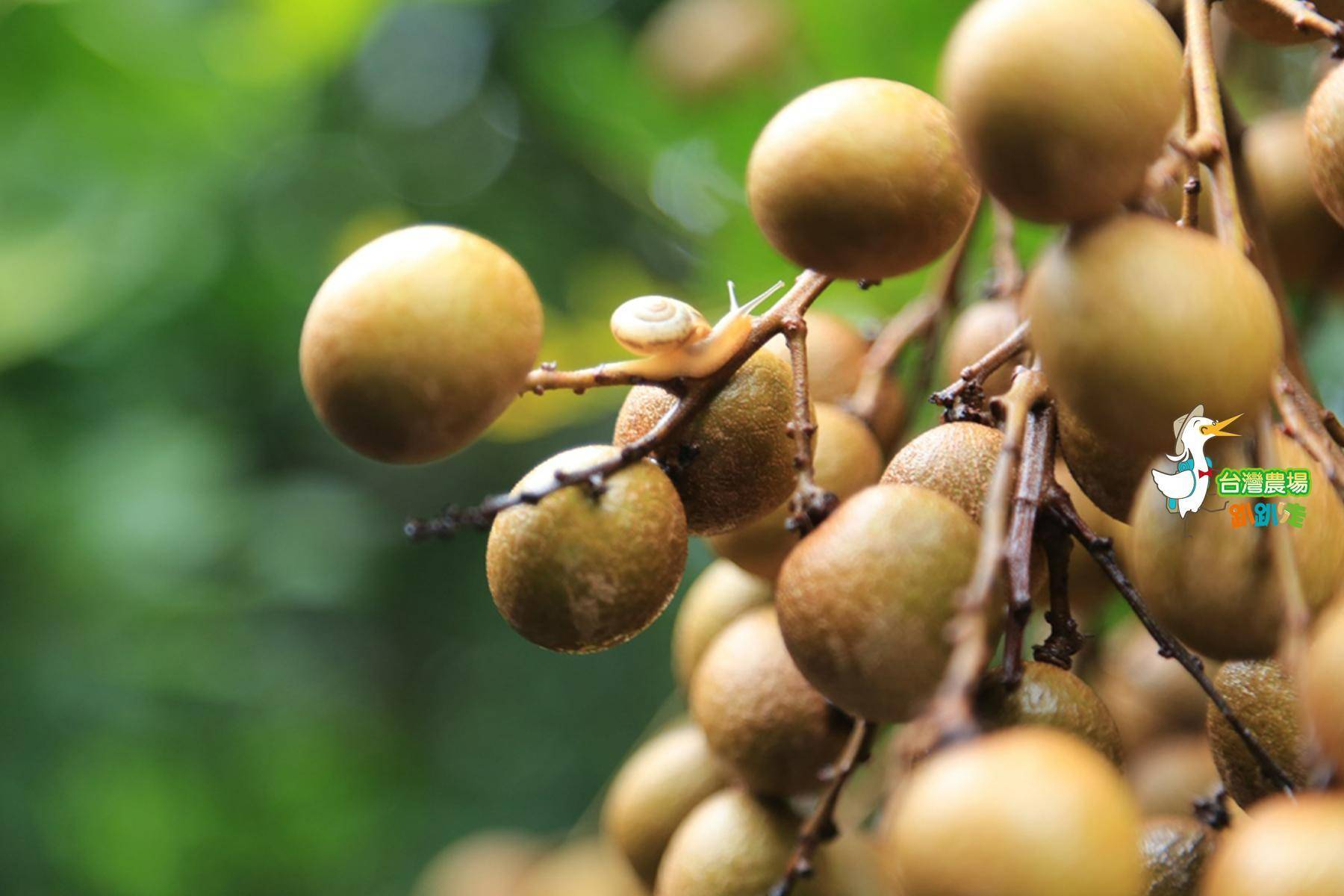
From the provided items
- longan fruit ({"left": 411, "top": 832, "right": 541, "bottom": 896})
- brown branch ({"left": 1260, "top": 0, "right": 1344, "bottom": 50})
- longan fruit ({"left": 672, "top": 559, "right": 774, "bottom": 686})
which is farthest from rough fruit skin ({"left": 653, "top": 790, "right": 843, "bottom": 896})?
longan fruit ({"left": 411, "top": 832, "right": 541, "bottom": 896})

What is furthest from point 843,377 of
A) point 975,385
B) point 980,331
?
point 975,385

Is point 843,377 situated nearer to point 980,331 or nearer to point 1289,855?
point 980,331

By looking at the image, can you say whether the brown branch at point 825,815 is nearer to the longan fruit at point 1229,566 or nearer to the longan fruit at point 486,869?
the longan fruit at point 1229,566

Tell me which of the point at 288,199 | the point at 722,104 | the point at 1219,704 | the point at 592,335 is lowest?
the point at 288,199

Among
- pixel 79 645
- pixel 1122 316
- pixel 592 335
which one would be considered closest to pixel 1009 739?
pixel 1122 316

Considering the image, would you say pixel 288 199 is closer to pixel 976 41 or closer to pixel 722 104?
pixel 722 104
